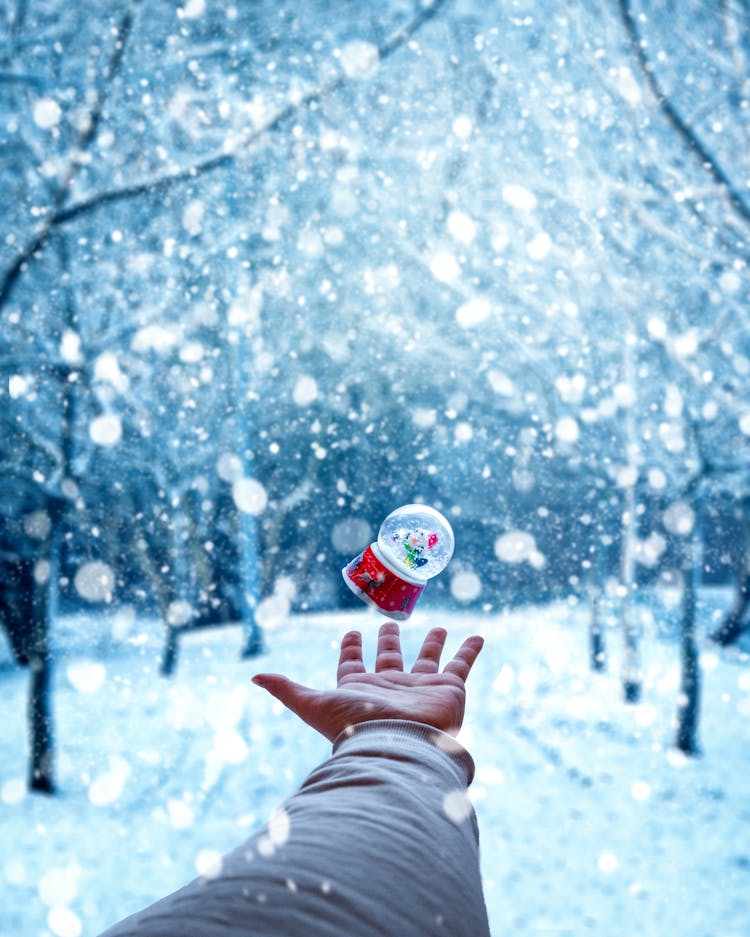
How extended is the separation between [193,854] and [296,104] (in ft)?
12.0

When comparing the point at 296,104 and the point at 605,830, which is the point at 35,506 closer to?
the point at 296,104

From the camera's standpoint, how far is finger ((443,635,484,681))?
1.29m

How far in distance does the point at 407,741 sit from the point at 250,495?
4651 mm

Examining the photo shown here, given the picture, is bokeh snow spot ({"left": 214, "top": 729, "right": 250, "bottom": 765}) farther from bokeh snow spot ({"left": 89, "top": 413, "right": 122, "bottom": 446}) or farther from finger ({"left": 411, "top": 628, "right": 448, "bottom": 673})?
finger ({"left": 411, "top": 628, "right": 448, "bottom": 673})

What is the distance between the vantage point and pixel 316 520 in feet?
18.0

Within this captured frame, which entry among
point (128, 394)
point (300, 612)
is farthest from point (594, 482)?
point (128, 394)

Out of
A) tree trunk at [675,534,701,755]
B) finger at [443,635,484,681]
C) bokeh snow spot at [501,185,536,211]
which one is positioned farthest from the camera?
bokeh snow spot at [501,185,536,211]

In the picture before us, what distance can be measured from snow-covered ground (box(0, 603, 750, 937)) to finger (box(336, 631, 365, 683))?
76.6 inches

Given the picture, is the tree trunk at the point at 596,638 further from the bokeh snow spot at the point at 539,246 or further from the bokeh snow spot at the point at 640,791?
the bokeh snow spot at the point at 539,246

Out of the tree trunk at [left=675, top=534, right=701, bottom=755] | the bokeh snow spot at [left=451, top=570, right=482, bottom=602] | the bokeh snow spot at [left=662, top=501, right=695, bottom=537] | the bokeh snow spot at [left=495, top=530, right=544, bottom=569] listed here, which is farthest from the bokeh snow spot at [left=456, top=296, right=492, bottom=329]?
the tree trunk at [left=675, top=534, right=701, bottom=755]

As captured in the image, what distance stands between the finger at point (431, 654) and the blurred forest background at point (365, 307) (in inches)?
85.5

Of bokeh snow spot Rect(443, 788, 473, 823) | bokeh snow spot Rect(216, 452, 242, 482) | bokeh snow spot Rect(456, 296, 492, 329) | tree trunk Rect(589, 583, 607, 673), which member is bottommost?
tree trunk Rect(589, 583, 607, 673)

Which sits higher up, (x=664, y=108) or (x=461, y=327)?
(x=664, y=108)

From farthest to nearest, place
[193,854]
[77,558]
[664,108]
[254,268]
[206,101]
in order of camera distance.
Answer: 1. [77,558]
2. [254,268]
3. [206,101]
4. [193,854]
5. [664,108]
